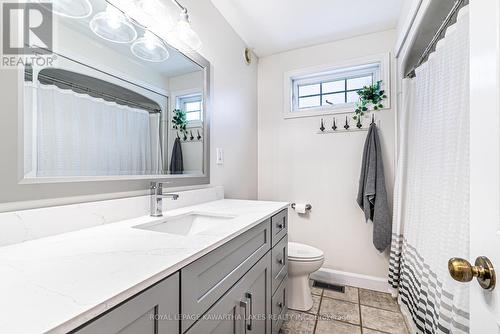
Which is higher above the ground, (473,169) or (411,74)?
(411,74)

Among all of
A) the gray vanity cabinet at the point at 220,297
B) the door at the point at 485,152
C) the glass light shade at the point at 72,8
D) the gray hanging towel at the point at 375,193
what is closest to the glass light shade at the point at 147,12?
the glass light shade at the point at 72,8

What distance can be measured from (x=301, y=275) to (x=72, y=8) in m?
2.01

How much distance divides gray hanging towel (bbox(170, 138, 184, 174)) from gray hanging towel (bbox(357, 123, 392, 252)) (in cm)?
156

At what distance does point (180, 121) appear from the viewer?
147cm

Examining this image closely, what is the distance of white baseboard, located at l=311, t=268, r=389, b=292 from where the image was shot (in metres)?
2.08

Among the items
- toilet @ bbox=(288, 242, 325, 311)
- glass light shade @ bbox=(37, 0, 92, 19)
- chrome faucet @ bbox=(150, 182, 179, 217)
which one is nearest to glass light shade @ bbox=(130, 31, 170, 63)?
glass light shade @ bbox=(37, 0, 92, 19)

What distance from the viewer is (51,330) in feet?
1.11

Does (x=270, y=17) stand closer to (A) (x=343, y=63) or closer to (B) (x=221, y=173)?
(A) (x=343, y=63)

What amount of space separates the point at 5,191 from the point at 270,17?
202cm

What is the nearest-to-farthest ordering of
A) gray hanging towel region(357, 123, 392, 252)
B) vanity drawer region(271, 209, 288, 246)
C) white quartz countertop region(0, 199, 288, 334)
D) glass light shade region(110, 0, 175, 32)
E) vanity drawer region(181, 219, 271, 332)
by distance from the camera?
white quartz countertop region(0, 199, 288, 334)
vanity drawer region(181, 219, 271, 332)
glass light shade region(110, 0, 175, 32)
vanity drawer region(271, 209, 288, 246)
gray hanging towel region(357, 123, 392, 252)

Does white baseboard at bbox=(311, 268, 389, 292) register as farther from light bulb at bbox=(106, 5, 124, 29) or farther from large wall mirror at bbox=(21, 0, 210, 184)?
light bulb at bbox=(106, 5, 124, 29)

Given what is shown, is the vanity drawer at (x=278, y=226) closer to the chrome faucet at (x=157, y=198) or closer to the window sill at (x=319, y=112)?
the chrome faucet at (x=157, y=198)

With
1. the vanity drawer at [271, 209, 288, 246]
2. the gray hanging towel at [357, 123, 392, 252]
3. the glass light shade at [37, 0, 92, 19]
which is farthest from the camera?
the gray hanging towel at [357, 123, 392, 252]

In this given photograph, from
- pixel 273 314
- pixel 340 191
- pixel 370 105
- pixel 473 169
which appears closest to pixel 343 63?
pixel 370 105
